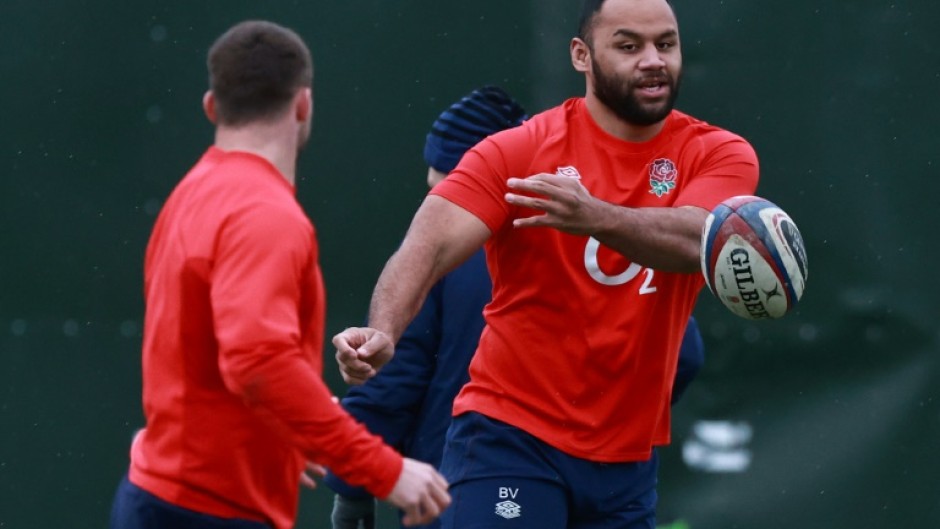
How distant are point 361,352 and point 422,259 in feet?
1.49

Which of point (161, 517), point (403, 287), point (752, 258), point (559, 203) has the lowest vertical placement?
point (161, 517)

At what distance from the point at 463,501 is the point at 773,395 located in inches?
85.8

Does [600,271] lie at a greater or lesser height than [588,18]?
lesser

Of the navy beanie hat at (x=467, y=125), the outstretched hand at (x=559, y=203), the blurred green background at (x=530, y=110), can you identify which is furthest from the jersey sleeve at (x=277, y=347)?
the blurred green background at (x=530, y=110)

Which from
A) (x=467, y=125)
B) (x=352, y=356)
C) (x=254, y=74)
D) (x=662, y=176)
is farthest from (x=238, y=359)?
(x=467, y=125)

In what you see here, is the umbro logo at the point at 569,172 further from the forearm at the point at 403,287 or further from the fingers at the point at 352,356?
the fingers at the point at 352,356

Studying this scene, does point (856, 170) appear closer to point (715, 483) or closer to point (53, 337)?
point (715, 483)

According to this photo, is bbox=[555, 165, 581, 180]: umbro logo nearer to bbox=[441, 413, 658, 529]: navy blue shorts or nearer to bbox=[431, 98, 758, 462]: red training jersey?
bbox=[431, 98, 758, 462]: red training jersey

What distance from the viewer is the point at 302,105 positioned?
395 cm

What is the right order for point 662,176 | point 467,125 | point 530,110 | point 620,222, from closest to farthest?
1. point 620,222
2. point 662,176
3. point 467,125
4. point 530,110

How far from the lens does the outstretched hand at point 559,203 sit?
444 cm

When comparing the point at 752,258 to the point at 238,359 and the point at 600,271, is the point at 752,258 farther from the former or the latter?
the point at 238,359

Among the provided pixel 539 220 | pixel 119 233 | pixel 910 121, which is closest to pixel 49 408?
pixel 119 233

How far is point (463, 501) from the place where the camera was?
4785 millimetres
